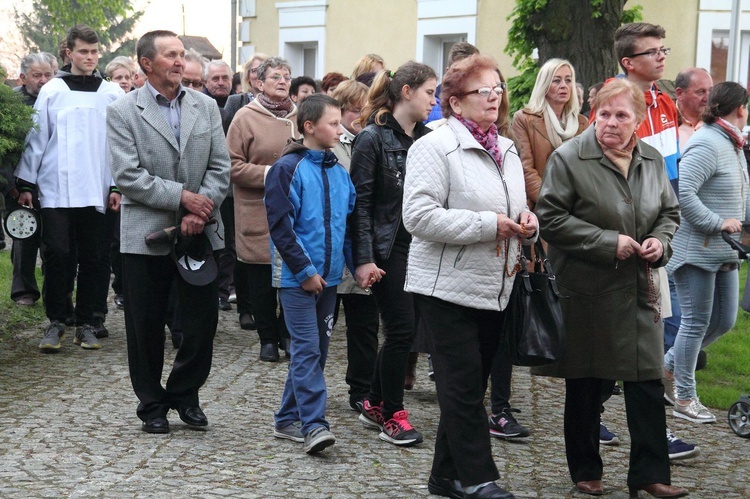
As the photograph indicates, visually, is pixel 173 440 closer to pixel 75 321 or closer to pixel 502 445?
pixel 502 445

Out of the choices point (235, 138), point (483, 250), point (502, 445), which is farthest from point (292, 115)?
point (483, 250)

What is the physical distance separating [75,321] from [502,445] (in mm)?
4356

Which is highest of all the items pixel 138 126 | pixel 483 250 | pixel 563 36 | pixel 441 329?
pixel 563 36

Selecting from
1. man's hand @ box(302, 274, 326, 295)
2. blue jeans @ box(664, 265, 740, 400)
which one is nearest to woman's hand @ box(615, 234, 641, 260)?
man's hand @ box(302, 274, 326, 295)

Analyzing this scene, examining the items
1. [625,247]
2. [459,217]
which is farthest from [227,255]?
[625,247]

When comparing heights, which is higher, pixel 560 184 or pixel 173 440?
pixel 560 184

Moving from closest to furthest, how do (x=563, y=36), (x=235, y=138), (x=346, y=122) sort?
(x=346, y=122) → (x=235, y=138) → (x=563, y=36)

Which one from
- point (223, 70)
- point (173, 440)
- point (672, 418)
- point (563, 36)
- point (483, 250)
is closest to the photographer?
point (483, 250)

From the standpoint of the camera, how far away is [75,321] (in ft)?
31.8

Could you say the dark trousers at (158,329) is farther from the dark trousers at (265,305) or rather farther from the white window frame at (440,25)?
the white window frame at (440,25)

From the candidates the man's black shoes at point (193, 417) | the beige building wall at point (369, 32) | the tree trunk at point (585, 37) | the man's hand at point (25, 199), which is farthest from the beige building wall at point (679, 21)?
the man's black shoes at point (193, 417)

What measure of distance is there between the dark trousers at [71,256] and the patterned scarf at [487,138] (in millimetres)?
4460

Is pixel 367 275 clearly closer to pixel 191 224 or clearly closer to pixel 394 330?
pixel 394 330

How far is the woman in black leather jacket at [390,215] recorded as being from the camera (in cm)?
673
